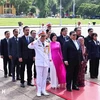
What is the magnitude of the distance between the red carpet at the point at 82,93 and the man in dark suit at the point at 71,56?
28 centimetres

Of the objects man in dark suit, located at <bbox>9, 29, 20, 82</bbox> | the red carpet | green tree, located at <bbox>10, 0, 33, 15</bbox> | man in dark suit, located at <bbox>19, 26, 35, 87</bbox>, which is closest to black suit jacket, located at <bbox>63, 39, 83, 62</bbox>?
the red carpet

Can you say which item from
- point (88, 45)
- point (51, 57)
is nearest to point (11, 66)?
point (51, 57)

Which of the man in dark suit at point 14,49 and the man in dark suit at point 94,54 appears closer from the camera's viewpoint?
the man in dark suit at point 14,49

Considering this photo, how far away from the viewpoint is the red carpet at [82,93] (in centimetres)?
735

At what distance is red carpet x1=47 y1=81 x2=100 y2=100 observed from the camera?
7348 millimetres

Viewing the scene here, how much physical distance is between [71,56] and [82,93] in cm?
109

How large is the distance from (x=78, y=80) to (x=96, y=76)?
4.98ft

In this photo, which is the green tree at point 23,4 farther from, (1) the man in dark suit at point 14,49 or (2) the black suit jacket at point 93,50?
(1) the man in dark suit at point 14,49

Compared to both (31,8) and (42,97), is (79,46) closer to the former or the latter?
(42,97)

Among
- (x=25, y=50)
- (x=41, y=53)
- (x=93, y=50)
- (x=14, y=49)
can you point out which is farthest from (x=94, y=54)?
(x=41, y=53)

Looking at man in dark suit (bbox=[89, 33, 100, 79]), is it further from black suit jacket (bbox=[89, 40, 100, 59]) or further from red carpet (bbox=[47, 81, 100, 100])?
red carpet (bbox=[47, 81, 100, 100])

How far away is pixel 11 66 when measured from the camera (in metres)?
9.53

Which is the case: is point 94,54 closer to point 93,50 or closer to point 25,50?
point 93,50

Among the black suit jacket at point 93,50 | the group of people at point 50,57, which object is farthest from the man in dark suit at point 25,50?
the black suit jacket at point 93,50
